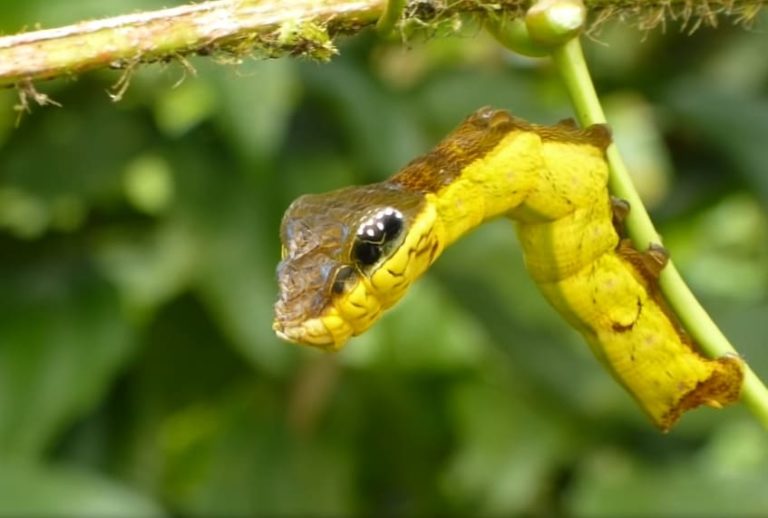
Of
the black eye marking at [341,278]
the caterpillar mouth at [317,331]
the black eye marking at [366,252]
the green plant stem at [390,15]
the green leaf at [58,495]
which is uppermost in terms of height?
the green plant stem at [390,15]

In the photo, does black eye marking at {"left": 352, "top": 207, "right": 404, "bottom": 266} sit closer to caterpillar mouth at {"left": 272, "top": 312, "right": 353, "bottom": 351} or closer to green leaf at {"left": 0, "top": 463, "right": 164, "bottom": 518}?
caterpillar mouth at {"left": 272, "top": 312, "right": 353, "bottom": 351}

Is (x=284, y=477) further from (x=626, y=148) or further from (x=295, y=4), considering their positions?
(x=626, y=148)

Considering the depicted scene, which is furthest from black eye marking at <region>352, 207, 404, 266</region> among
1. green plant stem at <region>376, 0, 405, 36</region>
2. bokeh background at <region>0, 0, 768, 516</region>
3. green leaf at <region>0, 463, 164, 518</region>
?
green leaf at <region>0, 463, 164, 518</region>

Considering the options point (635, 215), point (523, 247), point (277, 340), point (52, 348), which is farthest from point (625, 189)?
point (52, 348)

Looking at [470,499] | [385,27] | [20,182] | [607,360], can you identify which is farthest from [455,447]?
[385,27]

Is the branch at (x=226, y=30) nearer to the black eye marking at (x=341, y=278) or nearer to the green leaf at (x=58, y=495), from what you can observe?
the black eye marking at (x=341, y=278)

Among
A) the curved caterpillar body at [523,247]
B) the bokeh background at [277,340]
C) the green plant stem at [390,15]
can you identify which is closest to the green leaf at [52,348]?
the bokeh background at [277,340]
